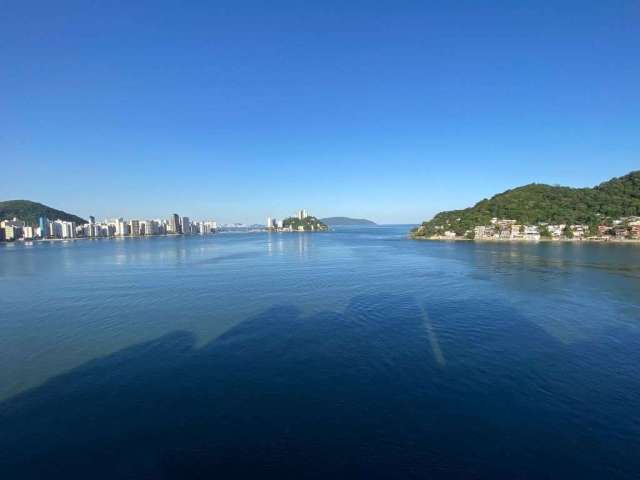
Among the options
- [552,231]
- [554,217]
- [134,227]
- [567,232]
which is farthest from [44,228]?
[554,217]

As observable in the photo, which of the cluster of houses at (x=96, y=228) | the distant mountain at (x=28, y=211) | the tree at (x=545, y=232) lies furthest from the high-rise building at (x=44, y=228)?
the tree at (x=545, y=232)

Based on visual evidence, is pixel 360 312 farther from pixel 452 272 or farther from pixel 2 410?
pixel 452 272

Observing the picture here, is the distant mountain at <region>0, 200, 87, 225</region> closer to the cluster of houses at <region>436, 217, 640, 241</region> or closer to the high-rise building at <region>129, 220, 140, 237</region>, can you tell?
the high-rise building at <region>129, 220, 140, 237</region>

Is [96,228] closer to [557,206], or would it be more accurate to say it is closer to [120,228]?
[120,228]

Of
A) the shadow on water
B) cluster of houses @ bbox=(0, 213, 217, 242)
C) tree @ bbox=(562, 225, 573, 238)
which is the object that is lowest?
the shadow on water

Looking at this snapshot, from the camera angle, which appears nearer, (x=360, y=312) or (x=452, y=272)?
(x=360, y=312)

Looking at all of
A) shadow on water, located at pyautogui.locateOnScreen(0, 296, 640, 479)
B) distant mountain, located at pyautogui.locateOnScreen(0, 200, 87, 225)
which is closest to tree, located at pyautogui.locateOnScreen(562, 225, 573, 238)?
shadow on water, located at pyautogui.locateOnScreen(0, 296, 640, 479)

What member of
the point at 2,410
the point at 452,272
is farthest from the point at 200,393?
the point at 452,272
